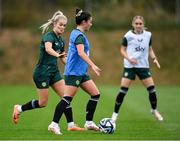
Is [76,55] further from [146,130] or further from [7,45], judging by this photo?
[7,45]

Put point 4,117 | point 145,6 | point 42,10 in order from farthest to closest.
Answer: point 42,10 < point 145,6 < point 4,117

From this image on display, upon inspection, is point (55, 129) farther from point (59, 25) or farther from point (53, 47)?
point (59, 25)

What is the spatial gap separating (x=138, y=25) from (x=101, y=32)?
30.8 metres

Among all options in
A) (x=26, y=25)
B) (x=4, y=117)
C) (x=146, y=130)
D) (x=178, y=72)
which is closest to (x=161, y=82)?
(x=178, y=72)

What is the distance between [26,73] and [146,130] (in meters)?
29.1

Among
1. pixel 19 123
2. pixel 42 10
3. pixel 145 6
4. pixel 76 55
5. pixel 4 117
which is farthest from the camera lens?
pixel 42 10

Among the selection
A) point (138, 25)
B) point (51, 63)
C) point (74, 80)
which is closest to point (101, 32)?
point (138, 25)

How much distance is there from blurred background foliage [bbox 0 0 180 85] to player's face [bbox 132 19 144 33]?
82.9ft

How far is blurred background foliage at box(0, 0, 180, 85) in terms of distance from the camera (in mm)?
41625

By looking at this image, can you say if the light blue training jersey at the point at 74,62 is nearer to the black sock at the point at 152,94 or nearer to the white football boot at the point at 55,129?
the white football boot at the point at 55,129

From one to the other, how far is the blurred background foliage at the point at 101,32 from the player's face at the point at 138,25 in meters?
25.3

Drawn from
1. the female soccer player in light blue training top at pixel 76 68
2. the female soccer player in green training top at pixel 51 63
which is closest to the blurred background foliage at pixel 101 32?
the female soccer player in green training top at pixel 51 63

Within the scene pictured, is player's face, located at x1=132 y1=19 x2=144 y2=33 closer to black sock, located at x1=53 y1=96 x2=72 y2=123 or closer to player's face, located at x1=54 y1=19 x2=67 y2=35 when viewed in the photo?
player's face, located at x1=54 y1=19 x2=67 y2=35

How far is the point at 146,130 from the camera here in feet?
42.5
